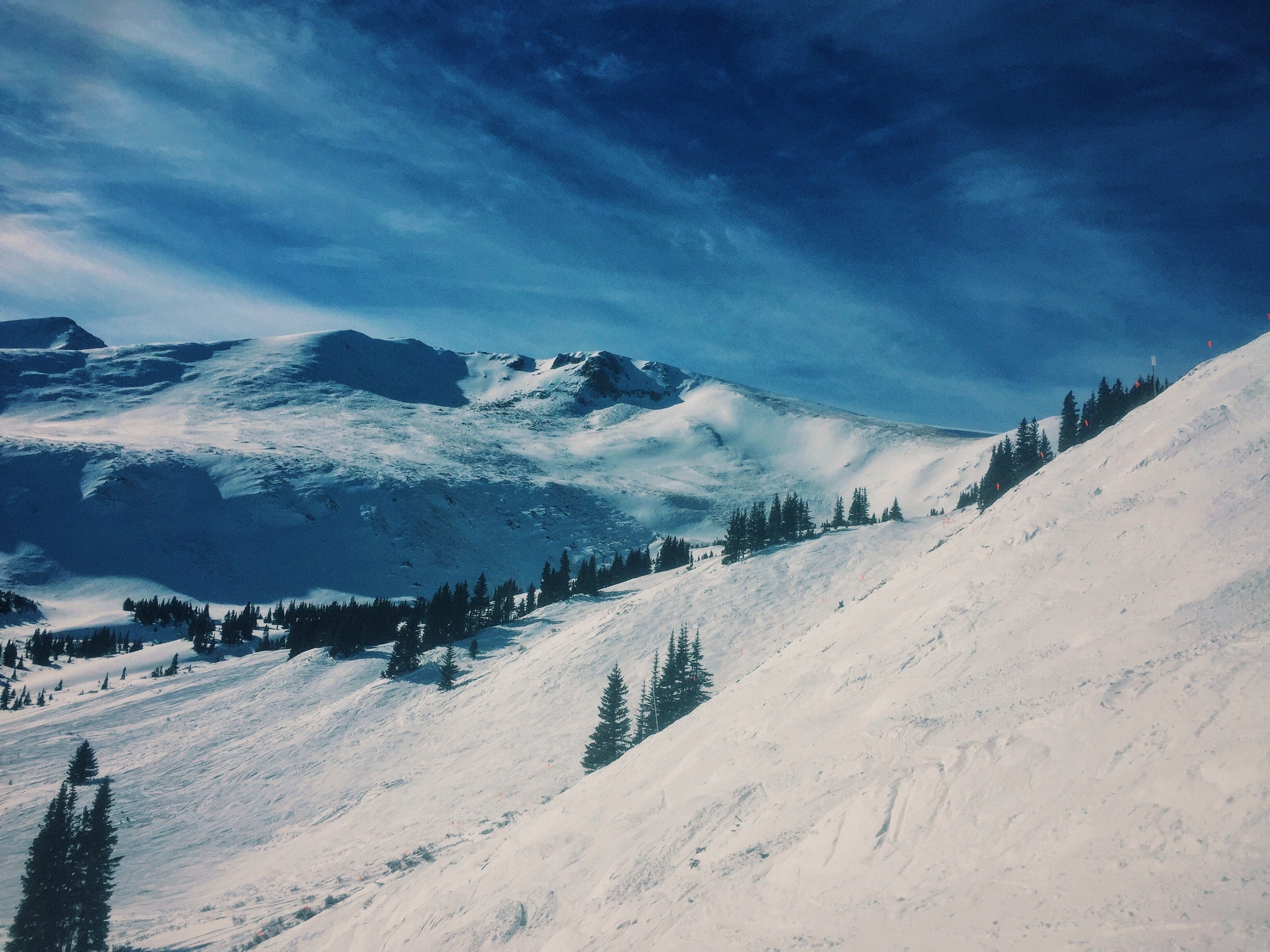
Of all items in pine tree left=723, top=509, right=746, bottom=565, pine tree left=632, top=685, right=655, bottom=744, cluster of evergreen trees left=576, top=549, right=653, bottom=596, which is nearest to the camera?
pine tree left=632, top=685, right=655, bottom=744

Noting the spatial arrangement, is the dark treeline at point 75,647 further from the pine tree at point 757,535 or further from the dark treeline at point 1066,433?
the dark treeline at point 1066,433

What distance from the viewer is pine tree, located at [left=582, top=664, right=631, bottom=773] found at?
35469mm

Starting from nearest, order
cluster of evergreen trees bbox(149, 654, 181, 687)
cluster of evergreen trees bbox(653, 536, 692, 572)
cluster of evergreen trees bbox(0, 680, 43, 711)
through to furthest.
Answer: cluster of evergreen trees bbox(0, 680, 43, 711), cluster of evergreen trees bbox(149, 654, 181, 687), cluster of evergreen trees bbox(653, 536, 692, 572)

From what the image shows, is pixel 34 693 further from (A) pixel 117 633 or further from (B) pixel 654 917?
(B) pixel 654 917

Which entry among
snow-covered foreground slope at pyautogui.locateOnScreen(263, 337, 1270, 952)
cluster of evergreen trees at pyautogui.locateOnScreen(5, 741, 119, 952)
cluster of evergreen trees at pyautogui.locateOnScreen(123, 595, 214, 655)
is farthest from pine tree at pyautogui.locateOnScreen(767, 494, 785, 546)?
cluster of evergreen trees at pyautogui.locateOnScreen(123, 595, 214, 655)

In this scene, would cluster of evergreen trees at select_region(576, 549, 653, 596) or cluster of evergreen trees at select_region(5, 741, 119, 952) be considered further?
cluster of evergreen trees at select_region(576, 549, 653, 596)

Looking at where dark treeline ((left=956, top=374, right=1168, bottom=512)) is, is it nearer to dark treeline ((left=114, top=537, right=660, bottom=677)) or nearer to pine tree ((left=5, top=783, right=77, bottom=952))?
dark treeline ((left=114, top=537, right=660, bottom=677))

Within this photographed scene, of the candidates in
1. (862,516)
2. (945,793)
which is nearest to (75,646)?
(862,516)

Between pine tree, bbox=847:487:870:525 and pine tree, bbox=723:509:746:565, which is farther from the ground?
pine tree, bbox=847:487:870:525

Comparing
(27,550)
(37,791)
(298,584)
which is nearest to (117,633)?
(298,584)

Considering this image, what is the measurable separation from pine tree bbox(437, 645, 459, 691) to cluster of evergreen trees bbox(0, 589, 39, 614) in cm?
10873

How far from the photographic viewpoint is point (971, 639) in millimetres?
17484

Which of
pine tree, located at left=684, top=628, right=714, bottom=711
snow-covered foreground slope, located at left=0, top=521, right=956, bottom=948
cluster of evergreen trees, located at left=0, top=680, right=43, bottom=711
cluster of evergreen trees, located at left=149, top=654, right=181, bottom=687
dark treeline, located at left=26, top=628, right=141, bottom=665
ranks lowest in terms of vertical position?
dark treeline, located at left=26, top=628, right=141, bottom=665

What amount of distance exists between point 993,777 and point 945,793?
2.92 ft
